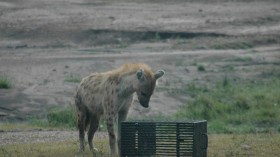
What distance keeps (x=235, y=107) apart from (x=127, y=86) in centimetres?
669

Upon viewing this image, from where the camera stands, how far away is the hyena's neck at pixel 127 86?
576 inches

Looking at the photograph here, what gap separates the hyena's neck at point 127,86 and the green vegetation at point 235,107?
3727 millimetres

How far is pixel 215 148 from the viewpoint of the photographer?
1517 cm

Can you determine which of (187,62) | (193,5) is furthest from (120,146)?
(193,5)

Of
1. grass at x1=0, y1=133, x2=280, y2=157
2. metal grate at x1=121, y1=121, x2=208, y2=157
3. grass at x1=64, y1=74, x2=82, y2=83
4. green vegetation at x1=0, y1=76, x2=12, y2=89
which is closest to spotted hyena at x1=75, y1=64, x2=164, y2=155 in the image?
grass at x1=0, y1=133, x2=280, y2=157

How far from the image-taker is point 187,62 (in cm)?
2677

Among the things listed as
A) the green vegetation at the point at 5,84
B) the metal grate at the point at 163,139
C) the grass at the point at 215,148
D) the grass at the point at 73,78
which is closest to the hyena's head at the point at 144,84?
the grass at the point at 215,148

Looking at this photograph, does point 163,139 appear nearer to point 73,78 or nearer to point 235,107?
point 235,107

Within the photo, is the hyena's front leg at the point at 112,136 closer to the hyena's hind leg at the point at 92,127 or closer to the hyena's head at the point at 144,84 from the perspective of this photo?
the hyena's head at the point at 144,84

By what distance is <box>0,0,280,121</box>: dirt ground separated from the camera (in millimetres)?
22438

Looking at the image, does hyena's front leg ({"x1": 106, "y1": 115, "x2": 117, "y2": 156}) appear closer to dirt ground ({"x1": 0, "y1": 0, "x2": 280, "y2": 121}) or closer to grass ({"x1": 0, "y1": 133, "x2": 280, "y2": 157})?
grass ({"x1": 0, "y1": 133, "x2": 280, "y2": 157})

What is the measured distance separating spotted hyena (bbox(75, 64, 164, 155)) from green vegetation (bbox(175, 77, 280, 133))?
Answer: 3.44 meters

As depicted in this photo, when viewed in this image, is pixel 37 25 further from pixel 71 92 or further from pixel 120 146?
pixel 120 146

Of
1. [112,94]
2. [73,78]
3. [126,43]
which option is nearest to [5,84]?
[73,78]
